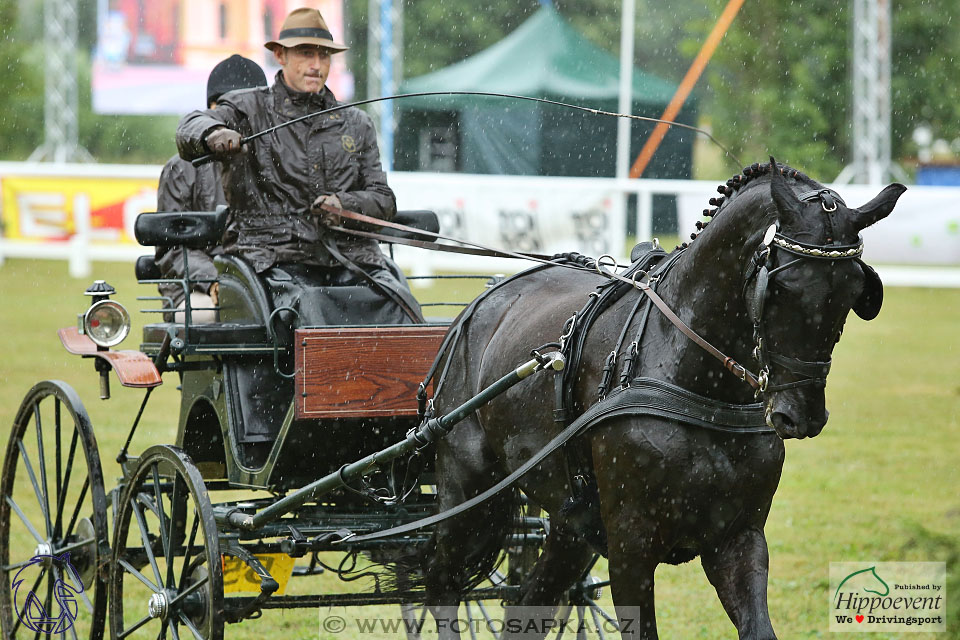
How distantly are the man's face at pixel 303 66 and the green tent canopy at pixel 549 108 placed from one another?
1654cm

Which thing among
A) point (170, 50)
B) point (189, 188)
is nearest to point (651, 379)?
point (189, 188)

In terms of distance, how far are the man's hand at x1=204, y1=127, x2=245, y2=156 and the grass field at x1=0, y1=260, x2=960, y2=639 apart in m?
2.05

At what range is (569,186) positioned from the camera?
1549 cm

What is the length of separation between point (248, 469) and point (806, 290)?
231 centimetres

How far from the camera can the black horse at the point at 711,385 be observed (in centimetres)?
310

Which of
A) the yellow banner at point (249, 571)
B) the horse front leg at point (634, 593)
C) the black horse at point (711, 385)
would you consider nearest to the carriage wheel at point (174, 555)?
the yellow banner at point (249, 571)

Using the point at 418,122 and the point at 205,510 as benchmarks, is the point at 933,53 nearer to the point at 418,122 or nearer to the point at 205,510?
the point at 418,122

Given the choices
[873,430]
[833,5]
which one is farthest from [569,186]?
[833,5]

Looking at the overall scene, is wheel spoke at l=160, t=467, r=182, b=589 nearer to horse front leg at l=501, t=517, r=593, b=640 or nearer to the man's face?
horse front leg at l=501, t=517, r=593, b=640

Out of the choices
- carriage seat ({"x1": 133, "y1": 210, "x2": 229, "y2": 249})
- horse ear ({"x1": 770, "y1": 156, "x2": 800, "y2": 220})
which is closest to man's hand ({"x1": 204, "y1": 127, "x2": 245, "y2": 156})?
carriage seat ({"x1": 133, "y1": 210, "x2": 229, "y2": 249})

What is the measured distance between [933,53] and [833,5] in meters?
2.29

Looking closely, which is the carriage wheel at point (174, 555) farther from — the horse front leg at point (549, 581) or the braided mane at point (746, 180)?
the braided mane at point (746, 180)

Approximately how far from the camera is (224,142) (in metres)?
4.50

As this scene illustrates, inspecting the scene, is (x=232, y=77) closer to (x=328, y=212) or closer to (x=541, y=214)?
(x=328, y=212)
